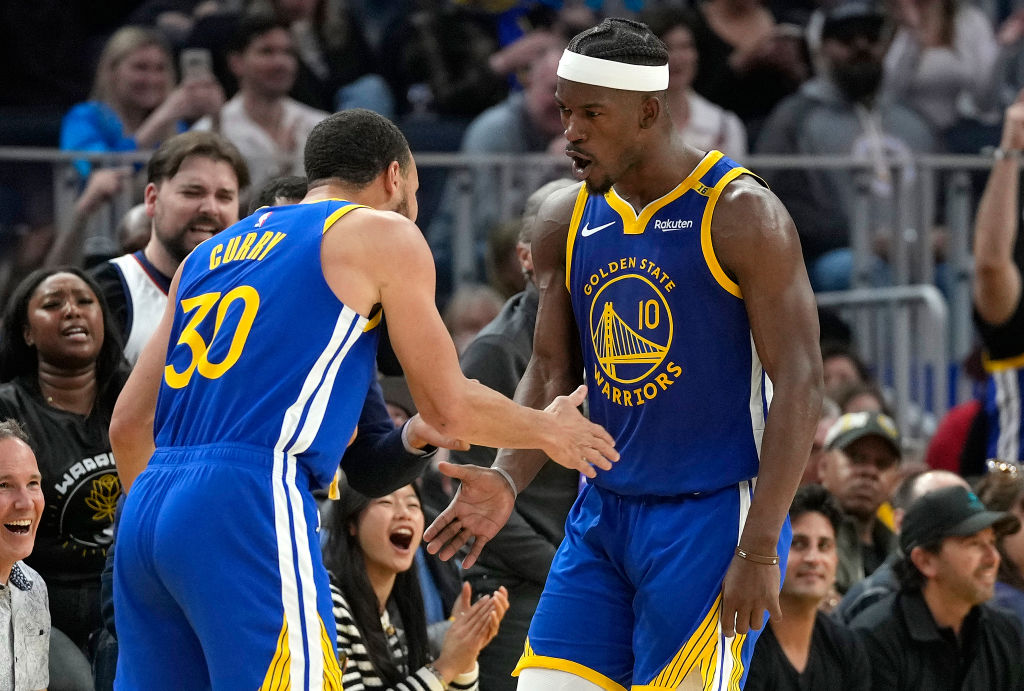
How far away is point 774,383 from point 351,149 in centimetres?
134

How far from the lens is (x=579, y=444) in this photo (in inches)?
170

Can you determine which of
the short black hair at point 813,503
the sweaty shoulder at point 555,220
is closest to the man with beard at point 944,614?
the short black hair at point 813,503

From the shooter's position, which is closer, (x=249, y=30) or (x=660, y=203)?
(x=660, y=203)

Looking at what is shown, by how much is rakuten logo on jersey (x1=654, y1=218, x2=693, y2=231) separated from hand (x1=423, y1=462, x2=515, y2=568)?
858 mm

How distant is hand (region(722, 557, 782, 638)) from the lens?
4.16 metres

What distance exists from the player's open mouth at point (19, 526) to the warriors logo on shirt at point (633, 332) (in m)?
1.97

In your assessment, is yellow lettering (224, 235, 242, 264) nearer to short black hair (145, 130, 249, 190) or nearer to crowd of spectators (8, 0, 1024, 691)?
crowd of spectators (8, 0, 1024, 691)

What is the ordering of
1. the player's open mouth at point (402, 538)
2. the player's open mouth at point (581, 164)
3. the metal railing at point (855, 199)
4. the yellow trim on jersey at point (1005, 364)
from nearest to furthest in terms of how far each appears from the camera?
the player's open mouth at point (581, 164)
the player's open mouth at point (402, 538)
the yellow trim on jersey at point (1005, 364)
the metal railing at point (855, 199)

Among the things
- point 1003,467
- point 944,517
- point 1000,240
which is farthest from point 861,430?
point 944,517

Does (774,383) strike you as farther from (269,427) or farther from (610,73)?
(269,427)

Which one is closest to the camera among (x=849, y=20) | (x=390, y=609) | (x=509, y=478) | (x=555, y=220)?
(x=509, y=478)

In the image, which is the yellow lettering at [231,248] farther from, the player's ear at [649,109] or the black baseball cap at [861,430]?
the black baseball cap at [861,430]

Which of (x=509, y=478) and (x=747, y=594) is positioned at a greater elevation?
(x=509, y=478)

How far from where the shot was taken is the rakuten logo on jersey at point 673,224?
4.36 meters
